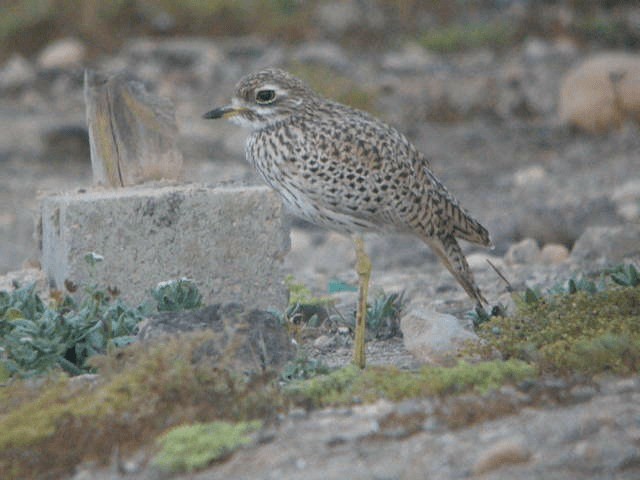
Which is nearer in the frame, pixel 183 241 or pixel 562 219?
pixel 183 241

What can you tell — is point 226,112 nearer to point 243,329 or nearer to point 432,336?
point 243,329

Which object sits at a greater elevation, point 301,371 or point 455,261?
point 455,261

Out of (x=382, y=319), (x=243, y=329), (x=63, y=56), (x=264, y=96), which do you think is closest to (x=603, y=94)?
(x=63, y=56)

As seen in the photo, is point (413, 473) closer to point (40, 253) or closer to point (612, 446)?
point (612, 446)

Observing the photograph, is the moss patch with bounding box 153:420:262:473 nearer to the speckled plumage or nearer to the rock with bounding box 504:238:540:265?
the speckled plumage

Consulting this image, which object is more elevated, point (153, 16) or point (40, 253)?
point (153, 16)

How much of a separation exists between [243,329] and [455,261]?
1392mm

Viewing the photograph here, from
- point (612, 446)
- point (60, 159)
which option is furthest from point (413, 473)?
point (60, 159)

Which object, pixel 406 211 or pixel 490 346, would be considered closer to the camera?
pixel 490 346

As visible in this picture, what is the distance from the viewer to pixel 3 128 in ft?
45.6

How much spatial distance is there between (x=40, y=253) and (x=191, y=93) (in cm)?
830

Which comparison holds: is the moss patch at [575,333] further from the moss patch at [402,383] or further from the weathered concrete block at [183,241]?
the weathered concrete block at [183,241]

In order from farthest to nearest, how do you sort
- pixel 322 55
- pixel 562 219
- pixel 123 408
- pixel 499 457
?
pixel 322 55 → pixel 562 219 → pixel 123 408 → pixel 499 457

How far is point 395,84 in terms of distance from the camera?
49.2 feet
